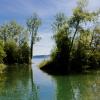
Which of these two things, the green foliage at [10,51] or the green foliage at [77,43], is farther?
the green foliage at [10,51]

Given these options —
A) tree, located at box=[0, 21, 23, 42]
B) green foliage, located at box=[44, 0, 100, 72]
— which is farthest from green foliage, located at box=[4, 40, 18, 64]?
green foliage, located at box=[44, 0, 100, 72]

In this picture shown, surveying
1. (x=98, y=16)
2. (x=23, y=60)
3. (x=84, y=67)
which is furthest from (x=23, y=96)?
(x=23, y=60)

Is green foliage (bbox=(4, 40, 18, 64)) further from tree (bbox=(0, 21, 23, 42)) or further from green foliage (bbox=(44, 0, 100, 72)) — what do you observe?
green foliage (bbox=(44, 0, 100, 72))

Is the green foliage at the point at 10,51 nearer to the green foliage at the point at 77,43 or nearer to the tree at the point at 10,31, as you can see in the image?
the tree at the point at 10,31

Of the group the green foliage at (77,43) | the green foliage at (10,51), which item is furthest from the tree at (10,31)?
the green foliage at (77,43)

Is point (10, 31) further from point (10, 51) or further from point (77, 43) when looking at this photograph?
point (77, 43)

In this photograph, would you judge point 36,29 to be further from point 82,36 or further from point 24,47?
point 82,36

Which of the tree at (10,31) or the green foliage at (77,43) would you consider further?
the tree at (10,31)

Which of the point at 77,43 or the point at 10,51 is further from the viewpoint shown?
the point at 10,51

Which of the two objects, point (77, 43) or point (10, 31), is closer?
point (77, 43)

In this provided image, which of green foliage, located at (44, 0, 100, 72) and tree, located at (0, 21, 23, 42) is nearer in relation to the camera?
green foliage, located at (44, 0, 100, 72)

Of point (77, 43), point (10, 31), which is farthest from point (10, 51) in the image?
point (77, 43)

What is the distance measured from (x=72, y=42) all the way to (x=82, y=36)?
2.20 meters

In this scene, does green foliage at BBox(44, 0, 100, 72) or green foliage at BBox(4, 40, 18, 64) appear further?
green foliage at BBox(4, 40, 18, 64)
